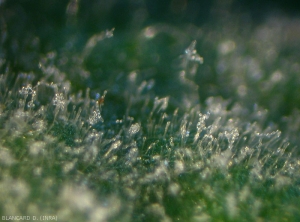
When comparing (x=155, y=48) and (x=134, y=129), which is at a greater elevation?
(x=155, y=48)

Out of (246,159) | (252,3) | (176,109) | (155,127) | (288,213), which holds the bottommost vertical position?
(288,213)

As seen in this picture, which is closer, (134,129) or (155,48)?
(134,129)

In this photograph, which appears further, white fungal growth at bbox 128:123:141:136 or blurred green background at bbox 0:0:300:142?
blurred green background at bbox 0:0:300:142

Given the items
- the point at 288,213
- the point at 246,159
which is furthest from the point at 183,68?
the point at 288,213

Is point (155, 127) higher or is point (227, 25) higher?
point (227, 25)

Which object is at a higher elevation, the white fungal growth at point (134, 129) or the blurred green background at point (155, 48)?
the blurred green background at point (155, 48)

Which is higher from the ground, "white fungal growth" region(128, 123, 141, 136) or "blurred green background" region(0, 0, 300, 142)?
"blurred green background" region(0, 0, 300, 142)

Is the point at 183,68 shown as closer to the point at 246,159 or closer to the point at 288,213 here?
the point at 246,159

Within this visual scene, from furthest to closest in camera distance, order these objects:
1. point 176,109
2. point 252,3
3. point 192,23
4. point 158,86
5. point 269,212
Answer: point 252,3
point 192,23
point 158,86
point 176,109
point 269,212

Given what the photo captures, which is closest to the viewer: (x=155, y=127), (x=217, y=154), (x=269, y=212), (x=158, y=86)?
(x=269, y=212)

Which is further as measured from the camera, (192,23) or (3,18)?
(192,23)

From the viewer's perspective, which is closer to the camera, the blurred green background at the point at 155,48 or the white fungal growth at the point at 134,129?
the white fungal growth at the point at 134,129
